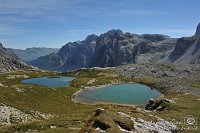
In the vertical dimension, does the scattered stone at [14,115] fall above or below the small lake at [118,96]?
above

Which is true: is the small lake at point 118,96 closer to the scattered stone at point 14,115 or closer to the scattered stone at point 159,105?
the scattered stone at point 14,115

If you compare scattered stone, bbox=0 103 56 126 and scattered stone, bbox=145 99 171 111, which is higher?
scattered stone, bbox=145 99 171 111

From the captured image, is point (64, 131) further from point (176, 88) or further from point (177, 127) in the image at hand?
point (176, 88)

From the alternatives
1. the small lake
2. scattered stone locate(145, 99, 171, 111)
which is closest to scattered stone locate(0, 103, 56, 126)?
scattered stone locate(145, 99, 171, 111)

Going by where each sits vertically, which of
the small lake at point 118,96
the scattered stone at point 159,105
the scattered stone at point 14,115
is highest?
the scattered stone at point 159,105

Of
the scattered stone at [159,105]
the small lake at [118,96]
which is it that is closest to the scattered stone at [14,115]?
→ the scattered stone at [159,105]

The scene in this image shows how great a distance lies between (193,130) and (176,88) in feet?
470

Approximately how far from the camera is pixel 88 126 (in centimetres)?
3406

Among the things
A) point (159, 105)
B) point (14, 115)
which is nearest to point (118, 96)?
point (14, 115)

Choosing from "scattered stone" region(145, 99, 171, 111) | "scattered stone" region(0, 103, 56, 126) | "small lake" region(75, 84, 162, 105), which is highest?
"scattered stone" region(145, 99, 171, 111)

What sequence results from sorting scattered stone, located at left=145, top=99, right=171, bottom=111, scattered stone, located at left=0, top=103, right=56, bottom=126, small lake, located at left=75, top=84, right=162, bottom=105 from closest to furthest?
scattered stone, located at left=145, top=99, right=171, bottom=111 < scattered stone, located at left=0, top=103, right=56, bottom=126 < small lake, located at left=75, top=84, right=162, bottom=105

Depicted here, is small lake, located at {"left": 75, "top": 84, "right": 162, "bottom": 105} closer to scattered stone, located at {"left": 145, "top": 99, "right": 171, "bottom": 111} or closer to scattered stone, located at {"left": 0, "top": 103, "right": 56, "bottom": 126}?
scattered stone, located at {"left": 0, "top": 103, "right": 56, "bottom": 126}

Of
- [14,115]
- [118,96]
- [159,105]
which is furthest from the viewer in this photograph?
[118,96]

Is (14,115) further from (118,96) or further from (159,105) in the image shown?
(118,96)
